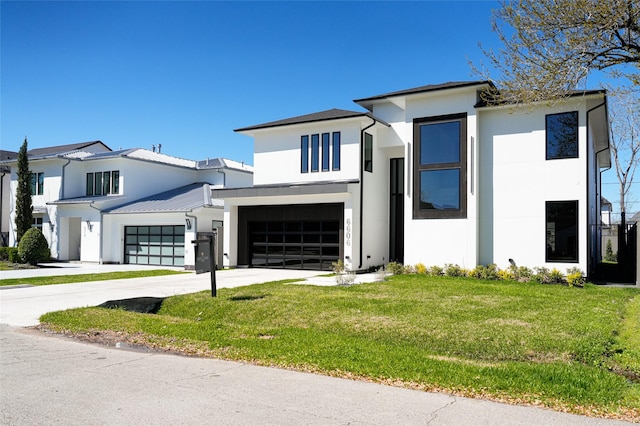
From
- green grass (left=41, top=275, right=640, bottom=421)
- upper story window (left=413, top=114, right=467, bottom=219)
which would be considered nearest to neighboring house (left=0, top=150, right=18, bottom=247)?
green grass (left=41, top=275, right=640, bottom=421)

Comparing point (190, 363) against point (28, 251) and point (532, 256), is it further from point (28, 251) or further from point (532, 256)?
point (28, 251)

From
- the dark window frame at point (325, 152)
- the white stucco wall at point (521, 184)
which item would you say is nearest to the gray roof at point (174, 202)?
the dark window frame at point (325, 152)

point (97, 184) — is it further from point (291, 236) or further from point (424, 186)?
point (424, 186)

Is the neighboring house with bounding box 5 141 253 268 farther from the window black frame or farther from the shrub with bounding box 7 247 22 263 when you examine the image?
the window black frame

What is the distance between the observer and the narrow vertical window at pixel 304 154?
21641 millimetres

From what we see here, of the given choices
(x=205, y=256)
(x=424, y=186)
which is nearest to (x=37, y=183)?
(x=205, y=256)

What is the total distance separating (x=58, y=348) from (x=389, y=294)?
7.84m

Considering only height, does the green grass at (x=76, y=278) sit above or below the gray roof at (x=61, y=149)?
below

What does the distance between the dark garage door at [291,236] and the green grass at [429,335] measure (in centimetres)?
698

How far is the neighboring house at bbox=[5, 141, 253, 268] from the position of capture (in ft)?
83.4

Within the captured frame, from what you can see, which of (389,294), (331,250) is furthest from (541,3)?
(331,250)

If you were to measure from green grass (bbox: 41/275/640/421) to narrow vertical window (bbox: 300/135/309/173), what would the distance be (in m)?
8.59

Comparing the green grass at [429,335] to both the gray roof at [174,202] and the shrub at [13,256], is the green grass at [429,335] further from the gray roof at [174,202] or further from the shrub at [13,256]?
the shrub at [13,256]

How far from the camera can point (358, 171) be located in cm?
2025
